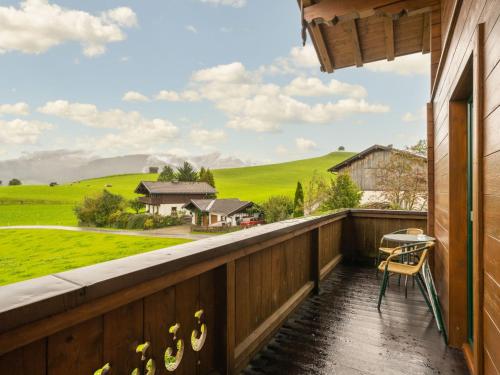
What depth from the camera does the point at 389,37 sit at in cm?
391

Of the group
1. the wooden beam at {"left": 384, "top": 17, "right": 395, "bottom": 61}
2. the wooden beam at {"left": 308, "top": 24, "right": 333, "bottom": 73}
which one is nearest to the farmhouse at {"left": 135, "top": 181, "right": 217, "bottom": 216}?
the wooden beam at {"left": 308, "top": 24, "right": 333, "bottom": 73}

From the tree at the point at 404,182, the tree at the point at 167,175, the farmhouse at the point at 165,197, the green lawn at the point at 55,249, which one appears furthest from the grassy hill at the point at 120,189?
the tree at the point at 404,182

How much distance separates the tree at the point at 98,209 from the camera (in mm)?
35875

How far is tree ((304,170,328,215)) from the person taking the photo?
16.0 m

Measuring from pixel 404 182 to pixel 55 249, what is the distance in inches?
1044

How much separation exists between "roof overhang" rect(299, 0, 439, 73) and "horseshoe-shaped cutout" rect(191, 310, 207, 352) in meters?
3.19

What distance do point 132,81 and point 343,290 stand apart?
359ft

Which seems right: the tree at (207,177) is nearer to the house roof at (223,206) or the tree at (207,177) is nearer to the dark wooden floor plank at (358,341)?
the house roof at (223,206)

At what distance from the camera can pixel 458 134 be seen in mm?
2152

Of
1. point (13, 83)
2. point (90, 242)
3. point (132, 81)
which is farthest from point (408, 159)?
point (132, 81)

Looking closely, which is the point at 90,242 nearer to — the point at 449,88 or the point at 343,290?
the point at 343,290

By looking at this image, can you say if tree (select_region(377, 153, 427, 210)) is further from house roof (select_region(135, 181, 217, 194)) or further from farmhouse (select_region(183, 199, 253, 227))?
house roof (select_region(135, 181, 217, 194))

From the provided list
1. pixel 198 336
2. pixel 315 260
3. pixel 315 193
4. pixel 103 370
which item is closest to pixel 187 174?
pixel 315 193

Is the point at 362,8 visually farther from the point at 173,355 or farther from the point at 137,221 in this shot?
the point at 137,221
